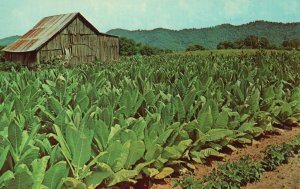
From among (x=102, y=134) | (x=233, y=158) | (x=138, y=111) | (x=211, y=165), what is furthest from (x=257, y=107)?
(x=102, y=134)

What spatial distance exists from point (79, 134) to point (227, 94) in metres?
3.43

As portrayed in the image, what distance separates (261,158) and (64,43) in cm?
3121

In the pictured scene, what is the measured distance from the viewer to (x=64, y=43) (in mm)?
34844

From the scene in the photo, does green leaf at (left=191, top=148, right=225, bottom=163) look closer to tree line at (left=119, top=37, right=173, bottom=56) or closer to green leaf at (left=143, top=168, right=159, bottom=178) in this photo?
green leaf at (left=143, top=168, right=159, bottom=178)

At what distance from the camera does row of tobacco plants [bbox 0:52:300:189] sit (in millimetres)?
3465

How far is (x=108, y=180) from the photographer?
387cm

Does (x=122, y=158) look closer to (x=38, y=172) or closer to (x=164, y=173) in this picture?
(x=164, y=173)

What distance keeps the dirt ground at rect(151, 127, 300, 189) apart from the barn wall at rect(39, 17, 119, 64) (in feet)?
91.0

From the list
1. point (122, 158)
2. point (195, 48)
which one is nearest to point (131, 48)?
point (195, 48)

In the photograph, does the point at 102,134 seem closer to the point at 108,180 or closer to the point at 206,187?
the point at 108,180

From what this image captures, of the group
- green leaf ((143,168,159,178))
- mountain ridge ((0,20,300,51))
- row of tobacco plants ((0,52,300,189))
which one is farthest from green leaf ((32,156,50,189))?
mountain ridge ((0,20,300,51))

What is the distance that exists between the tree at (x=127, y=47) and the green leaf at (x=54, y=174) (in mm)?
74743

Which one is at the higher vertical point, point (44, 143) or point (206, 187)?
point (44, 143)

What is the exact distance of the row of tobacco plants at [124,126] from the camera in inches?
136
